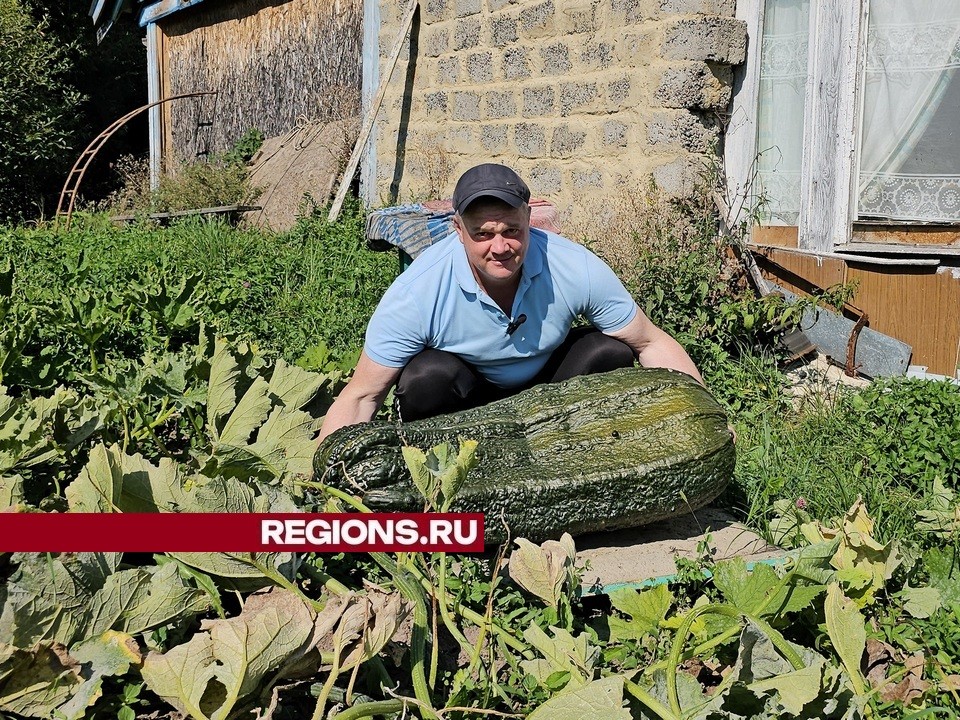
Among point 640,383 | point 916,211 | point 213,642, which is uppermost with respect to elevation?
point 916,211

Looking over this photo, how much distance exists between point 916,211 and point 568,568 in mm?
3216

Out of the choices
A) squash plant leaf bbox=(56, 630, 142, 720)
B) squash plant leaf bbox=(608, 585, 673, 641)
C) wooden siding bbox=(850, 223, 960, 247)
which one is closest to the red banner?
squash plant leaf bbox=(56, 630, 142, 720)

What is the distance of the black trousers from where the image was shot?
342 centimetres

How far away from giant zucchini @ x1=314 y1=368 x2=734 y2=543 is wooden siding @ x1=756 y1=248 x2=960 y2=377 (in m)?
1.97

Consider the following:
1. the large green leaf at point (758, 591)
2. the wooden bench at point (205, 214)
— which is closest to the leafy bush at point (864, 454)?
the large green leaf at point (758, 591)

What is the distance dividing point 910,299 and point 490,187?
8.62ft

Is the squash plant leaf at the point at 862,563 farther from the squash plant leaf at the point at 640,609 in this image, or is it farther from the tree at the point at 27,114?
the tree at the point at 27,114

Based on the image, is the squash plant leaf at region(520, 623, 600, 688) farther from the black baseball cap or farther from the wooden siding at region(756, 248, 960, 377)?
the wooden siding at region(756, 248, 960, 377)

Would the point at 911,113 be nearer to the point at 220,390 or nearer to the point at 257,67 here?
the point at 220,390

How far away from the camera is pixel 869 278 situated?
193 inches

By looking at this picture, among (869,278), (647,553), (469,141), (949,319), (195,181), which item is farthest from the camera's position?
(195,181)

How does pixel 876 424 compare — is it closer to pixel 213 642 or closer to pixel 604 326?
pixel 604 326

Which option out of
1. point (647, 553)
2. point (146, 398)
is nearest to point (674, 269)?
point (647, 553)

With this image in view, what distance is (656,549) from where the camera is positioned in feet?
10.1
